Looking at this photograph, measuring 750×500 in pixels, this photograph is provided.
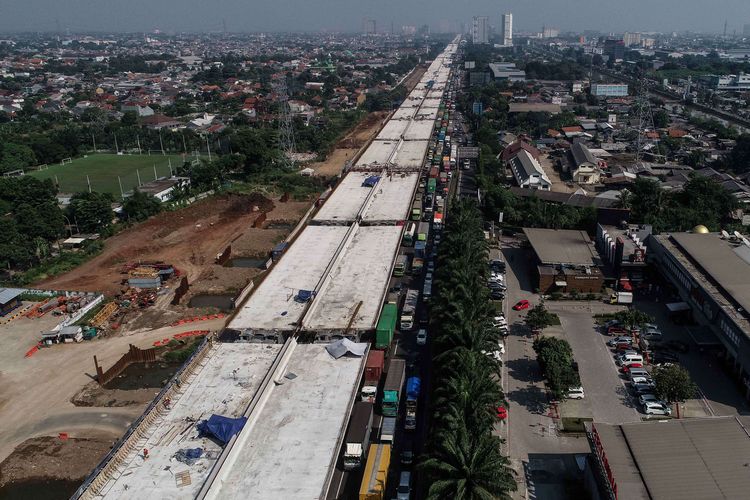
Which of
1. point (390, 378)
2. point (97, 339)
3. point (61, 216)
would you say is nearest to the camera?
point (390, 378)

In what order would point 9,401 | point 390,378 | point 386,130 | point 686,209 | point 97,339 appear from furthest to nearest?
point 386,130
point 686,209
point 97,339
point 9,401
point 390,378

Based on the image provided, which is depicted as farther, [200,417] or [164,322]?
[164,322]

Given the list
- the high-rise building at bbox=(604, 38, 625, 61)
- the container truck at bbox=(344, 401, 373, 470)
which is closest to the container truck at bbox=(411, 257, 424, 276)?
the container truck at bbox=(344, 401, 373, 470)

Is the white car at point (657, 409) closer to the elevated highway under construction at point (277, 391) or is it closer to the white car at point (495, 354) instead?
the white car at point (495, 354)

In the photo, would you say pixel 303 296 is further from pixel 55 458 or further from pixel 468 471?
pixel 468 471

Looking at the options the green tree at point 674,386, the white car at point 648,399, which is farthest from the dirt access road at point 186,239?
the green tree at point 674,386

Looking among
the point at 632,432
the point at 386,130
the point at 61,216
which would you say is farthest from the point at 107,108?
the point at 632,432

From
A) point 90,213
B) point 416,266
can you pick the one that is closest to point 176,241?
point 90,213

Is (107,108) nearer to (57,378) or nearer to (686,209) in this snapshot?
(57,378)
